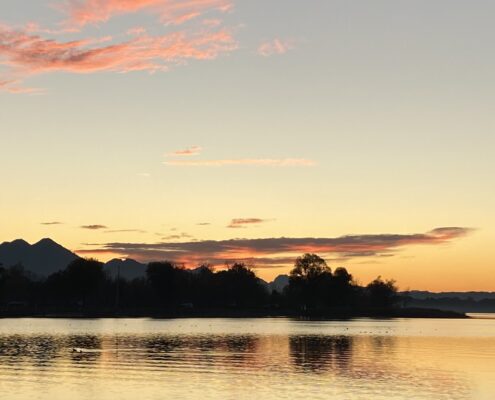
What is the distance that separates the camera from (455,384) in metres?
66.2

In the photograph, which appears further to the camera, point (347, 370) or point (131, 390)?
point (347, 370)

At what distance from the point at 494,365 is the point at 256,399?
42.3 meters

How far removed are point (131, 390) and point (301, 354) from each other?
40.8 m

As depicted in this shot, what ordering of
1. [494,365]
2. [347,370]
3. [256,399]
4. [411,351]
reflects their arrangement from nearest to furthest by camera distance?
[256,399] → [347,370] → [494,365] → [411,351]

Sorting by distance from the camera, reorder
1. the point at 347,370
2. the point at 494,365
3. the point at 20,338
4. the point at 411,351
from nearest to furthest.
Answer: the point at 347,370
the point at 494,365
the point at 411,351
the point at 20,338

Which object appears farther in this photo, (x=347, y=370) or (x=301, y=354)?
(x=301, y=354)

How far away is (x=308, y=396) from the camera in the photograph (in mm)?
56219

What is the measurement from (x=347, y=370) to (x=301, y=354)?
66.9 feet

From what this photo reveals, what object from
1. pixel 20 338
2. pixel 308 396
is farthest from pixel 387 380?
pixel 20 338

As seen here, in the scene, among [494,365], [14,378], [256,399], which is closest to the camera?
[256,399]

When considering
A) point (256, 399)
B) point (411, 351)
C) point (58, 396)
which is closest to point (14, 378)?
point (58, 396)

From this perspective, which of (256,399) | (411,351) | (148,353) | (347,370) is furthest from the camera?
(411,351)

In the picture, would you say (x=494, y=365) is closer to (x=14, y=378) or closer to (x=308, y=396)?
(x=308, y=396)

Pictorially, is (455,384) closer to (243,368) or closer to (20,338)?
(243,368)
